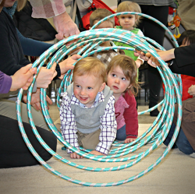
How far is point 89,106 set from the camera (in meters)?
1.60

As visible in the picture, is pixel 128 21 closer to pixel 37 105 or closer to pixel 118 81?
pixel 118 81

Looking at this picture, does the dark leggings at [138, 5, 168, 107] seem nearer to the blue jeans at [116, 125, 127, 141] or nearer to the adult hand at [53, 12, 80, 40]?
the blue jeans at [116, 125, 127, 141]

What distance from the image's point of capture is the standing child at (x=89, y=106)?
147cm

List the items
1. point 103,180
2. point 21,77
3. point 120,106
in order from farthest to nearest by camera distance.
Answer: point 120,106 < point 103,180 < point 21,77

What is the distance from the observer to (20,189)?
1.11m

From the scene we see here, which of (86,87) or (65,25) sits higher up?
(65,25)

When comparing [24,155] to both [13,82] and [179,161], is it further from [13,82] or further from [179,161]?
[179,161]

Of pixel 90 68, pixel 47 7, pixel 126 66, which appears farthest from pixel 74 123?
pixel 47 7

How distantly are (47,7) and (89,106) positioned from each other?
692 millimetres

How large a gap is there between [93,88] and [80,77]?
0.11 metres

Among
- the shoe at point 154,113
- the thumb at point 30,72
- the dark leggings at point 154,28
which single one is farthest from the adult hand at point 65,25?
the shoe at point 154,113

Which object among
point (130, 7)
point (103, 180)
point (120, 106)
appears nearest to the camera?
point (103, 180)

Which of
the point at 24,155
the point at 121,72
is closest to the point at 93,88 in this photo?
the point at 121,72

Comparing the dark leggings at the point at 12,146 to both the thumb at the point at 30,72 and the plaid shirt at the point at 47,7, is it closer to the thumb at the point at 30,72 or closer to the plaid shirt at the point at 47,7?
the thumb at the point at 30,72
